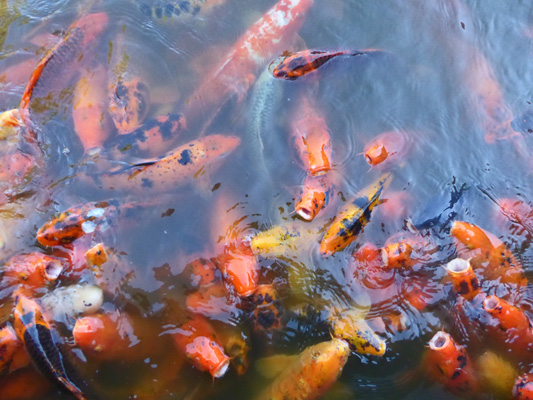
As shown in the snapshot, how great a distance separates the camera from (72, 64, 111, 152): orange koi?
3.97 meters

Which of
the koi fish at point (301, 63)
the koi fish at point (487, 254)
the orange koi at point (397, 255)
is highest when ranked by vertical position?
the koi fish at point (301, 63)

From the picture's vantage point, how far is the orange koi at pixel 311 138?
3805 mm

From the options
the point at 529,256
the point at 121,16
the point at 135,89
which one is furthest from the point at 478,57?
the point at 121,16

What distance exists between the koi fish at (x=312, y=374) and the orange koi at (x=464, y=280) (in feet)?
3.20

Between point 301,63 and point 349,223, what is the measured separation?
1757 millimetres

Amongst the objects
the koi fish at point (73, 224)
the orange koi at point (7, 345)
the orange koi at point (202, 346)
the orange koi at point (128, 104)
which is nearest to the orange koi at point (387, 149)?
the orange koi at point (202, 346)

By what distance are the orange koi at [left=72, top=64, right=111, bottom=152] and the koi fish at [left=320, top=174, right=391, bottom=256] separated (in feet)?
7.50

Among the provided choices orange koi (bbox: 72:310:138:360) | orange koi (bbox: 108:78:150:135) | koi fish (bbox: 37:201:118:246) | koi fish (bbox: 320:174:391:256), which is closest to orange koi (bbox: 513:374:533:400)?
koi fish (bbox: 320:174:391:256)

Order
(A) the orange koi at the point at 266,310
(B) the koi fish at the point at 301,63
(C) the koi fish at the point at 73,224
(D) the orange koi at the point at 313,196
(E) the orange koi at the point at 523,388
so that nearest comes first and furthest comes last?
1. (E) the orange koi at the point at 523,388
2. (A) the orange koi at the point at 266,310
3. (C) the koi fish at the point at 73,224
4. (D) the orange koi at the point at 313,196
5. (B) the koi fish at the point at 301,63

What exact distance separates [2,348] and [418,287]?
3.18 m

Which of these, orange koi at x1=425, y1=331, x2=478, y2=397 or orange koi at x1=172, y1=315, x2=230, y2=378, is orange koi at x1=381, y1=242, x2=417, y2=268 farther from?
orange koi at x1=172, y1=315, x2=230, y2=378

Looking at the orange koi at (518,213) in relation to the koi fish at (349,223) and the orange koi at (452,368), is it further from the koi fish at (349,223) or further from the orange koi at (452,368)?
the orange koi at (452,368)

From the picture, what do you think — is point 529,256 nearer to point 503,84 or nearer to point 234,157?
point 503,84

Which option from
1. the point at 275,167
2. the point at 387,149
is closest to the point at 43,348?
the point at 275,167
